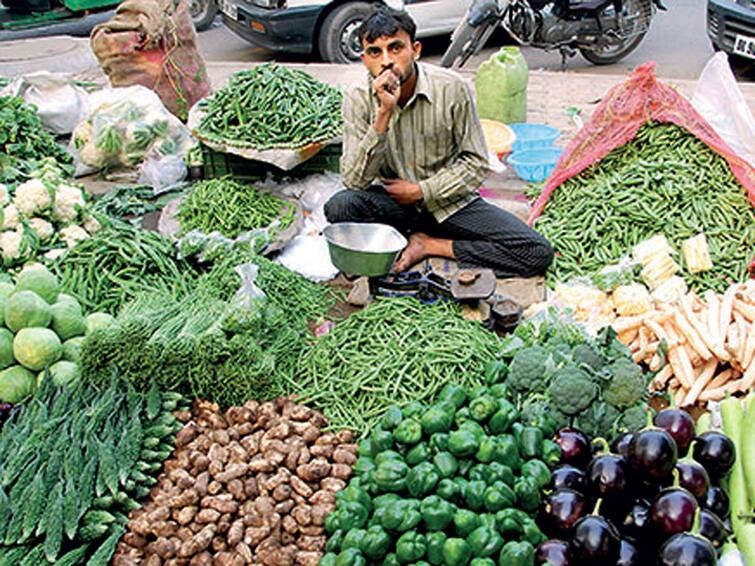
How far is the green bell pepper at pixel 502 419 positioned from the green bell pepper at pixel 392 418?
1.11 ft

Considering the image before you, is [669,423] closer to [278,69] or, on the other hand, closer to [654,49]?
[278,69]

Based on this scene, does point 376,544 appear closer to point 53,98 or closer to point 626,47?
point 53,98

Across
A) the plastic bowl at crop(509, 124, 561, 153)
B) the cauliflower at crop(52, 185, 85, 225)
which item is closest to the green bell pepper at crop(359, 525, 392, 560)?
the cauliflower at crop(52, 185, 85, 225)

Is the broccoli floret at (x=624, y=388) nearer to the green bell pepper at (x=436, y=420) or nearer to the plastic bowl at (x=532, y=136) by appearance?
the green bell pepper at (x=436, y=420)

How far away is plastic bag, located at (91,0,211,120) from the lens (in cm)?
618

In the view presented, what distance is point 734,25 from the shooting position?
743cm

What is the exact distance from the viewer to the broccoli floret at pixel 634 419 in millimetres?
2731

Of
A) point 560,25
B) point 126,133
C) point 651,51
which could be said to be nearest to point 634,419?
point 126,133

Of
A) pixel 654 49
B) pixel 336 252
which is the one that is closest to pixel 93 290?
pixel 336 252

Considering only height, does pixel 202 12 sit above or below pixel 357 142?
below

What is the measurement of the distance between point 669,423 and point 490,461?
2.16 feet

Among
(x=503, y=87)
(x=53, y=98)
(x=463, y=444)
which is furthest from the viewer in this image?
(x=53, y=98)

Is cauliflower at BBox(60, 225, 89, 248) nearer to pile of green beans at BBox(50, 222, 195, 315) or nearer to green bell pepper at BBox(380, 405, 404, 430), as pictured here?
pile of green beans at BBox(50, 222, 195, 315)

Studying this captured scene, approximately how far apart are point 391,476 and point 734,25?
6980 mm
